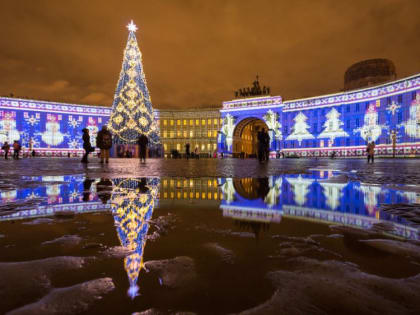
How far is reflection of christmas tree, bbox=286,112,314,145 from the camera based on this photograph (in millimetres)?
49500

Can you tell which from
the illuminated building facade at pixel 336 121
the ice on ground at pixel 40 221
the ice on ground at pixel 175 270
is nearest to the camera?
the ice on ground at pixel 175 270

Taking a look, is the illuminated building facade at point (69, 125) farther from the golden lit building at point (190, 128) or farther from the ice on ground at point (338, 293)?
the ice on ground at point (338, 293)

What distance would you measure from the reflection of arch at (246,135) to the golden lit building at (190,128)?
691 centimetres

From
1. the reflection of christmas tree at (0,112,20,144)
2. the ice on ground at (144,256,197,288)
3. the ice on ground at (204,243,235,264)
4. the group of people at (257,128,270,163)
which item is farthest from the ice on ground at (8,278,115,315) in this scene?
the reflection of christmas tree at (0,112,20,144)

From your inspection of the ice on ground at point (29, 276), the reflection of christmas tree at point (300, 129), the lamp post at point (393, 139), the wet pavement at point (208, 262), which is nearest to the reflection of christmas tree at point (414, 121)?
the lamp post at point (393, 139)

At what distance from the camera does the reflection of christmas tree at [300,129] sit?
49.5 metres

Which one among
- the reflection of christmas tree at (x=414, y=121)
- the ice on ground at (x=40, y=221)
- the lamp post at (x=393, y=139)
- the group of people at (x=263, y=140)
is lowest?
the ice on ground at (x=40, y=221)

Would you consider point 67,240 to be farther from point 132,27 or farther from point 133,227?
point 132,27

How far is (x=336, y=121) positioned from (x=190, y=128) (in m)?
30.8

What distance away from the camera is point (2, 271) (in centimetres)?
76

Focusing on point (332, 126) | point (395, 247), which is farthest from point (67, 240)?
point (332, 126)

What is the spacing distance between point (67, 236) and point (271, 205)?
3.90 feet

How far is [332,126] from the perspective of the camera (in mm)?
47031

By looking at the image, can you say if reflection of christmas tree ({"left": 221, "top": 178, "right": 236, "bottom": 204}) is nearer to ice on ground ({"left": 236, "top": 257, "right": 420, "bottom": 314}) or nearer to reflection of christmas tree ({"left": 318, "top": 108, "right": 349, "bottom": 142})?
ice on ground ({"left": 236, "top": 257, "right": 420, "bottom": 314})
